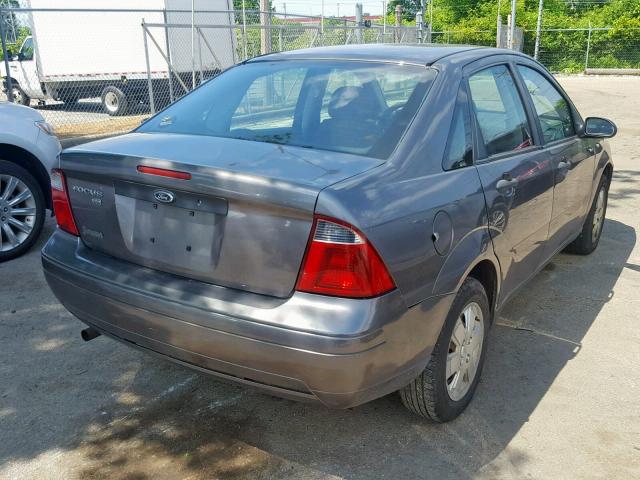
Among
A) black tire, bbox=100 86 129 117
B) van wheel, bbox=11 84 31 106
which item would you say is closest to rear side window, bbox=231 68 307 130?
black tire, bbox=100 86 129 117

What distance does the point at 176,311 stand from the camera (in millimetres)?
2590

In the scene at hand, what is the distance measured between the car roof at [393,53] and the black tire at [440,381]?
118 centimetres

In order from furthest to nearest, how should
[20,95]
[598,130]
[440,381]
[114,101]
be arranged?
[20,95]
[114,101]
[598,130]
[440,381]

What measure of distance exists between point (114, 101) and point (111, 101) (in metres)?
0.11

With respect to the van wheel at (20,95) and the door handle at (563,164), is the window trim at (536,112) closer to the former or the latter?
the door handle at (563,164)

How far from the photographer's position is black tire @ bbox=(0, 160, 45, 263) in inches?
215

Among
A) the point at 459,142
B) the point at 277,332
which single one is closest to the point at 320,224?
the point at 277,332

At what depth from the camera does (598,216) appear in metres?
5.62

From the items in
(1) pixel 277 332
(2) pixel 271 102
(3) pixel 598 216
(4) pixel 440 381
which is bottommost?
(3) pixel 598 216

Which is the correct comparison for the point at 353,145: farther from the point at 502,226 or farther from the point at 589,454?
the point at 589,454

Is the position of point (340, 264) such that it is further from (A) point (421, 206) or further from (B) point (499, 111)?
(B) point (499, 111)

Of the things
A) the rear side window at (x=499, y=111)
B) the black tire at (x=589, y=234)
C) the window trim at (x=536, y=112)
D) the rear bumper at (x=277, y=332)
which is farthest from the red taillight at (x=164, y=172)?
the black tire at (x=589, y=234)

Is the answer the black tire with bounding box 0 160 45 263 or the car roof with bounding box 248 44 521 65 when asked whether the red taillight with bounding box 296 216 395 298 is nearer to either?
the car roof with bounding box 248 44 521 65

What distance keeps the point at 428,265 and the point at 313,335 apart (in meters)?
0.59
